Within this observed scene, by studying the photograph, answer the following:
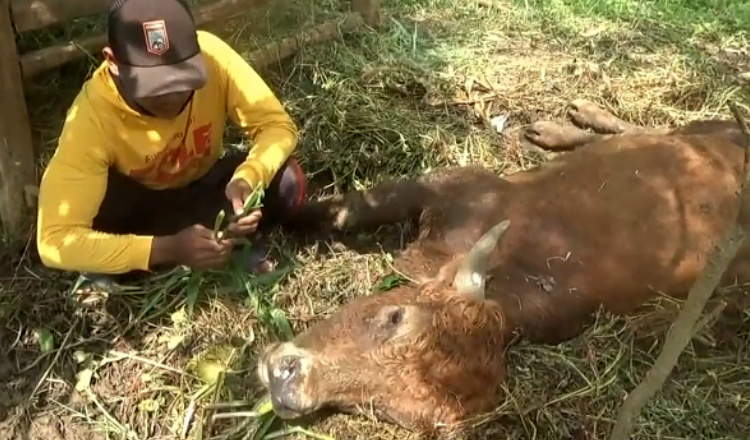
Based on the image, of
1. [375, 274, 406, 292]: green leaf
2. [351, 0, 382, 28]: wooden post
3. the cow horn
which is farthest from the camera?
[351, 0, 382, 28]: wooden post

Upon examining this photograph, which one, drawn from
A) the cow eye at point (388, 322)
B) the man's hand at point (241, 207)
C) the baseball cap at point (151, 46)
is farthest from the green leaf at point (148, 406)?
the baseball cap at point (151, 46)

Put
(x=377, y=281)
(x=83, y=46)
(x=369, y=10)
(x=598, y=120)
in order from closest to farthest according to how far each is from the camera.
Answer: (x=377, y=281), (x=83, y=46), (x=598, y=120), (x=369, y=10)

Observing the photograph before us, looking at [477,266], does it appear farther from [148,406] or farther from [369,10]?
[369,10]

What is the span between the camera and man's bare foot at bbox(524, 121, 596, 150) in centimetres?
528

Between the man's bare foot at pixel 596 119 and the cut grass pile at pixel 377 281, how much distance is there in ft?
0.35

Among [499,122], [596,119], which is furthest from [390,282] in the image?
[596,119]

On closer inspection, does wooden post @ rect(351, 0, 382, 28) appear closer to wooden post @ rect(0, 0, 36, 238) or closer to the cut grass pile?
the cut grass pile

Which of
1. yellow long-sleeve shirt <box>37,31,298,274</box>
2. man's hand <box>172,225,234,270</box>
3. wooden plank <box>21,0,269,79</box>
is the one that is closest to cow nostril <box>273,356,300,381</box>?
man's hand <box>172,225,234,270</box>

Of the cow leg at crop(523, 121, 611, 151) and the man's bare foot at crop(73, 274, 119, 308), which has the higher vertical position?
the man's bare foot at crop(73, 274, 119, 308)

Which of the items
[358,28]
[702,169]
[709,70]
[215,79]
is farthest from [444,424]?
[709,70]

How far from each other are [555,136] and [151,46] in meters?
2.69

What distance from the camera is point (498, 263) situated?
156 inches

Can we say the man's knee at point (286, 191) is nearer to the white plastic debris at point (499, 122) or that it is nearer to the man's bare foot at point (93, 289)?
the man's bare foot at point (93, 289)

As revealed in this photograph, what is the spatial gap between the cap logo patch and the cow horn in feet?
4.43
